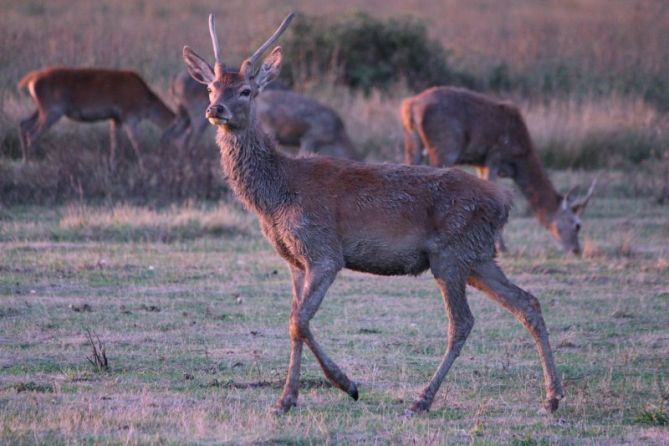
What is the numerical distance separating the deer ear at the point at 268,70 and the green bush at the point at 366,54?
18.5 metres

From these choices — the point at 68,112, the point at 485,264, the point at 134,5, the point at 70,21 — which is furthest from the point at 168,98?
the point at 134,5

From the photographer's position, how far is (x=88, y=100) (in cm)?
2186

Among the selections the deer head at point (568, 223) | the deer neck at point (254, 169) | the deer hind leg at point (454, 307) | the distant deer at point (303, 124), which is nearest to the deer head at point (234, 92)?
the deer neck at point (254, 169)

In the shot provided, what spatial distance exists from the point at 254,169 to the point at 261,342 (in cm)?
224

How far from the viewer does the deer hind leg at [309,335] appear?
8148 mm

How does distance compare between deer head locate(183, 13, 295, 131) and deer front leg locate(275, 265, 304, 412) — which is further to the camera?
deer head locate(183, 13, 295, 131)

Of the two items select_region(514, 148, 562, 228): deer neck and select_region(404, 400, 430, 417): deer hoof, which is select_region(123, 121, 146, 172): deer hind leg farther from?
select_region(404, 400, 430, 417): deer hoof

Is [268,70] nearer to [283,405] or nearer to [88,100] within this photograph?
[283,405]

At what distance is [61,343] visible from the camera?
9.98 m

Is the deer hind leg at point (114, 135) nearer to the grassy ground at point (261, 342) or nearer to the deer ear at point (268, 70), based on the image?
the grassy ground at point (261, 342)

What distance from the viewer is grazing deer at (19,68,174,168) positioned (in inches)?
840

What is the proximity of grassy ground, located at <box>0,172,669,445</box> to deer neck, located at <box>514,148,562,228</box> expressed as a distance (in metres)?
0.55

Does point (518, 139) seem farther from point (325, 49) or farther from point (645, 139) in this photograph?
point (325, 49)

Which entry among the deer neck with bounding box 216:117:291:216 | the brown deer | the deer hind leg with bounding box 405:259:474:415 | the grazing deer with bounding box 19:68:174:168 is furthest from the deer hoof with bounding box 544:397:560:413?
the grazing deer with bounding box 19:68:174:168
